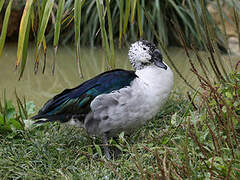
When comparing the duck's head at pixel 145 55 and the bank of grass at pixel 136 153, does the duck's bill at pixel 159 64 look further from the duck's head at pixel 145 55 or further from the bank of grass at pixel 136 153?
the bank of grass at pixel 136 153

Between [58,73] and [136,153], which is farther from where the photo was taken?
[58,73]

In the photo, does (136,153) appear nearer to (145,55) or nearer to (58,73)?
(145,55)

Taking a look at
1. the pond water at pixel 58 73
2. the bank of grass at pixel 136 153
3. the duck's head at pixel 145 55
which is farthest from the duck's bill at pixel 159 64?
the pond water at pixel 58 73

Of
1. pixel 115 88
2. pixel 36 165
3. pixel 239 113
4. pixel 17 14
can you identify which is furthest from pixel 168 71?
pixel 17 14

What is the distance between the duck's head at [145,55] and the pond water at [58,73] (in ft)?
3.55

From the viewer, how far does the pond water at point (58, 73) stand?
410 cm

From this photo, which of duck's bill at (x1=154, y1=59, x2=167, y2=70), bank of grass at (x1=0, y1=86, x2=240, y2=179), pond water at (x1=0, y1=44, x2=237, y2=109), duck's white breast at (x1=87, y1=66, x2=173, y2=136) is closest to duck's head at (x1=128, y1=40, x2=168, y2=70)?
duck's bill at (x1=154, y1=59, x2=167, y2=70)

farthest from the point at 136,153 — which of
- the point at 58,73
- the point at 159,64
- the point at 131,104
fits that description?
the point at 58,73

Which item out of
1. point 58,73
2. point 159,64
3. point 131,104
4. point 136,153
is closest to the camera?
point 136,153

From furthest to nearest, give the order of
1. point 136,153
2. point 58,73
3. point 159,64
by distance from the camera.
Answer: point 58,73 → point 159,64 → point 136,153

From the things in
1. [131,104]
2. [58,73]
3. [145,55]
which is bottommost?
[58,73]

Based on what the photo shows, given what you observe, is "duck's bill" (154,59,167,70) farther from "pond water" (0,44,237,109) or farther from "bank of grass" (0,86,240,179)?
"pond water" (0,44,237,109)

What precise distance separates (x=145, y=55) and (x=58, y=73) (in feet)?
7.74

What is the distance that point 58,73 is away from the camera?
15.9 feet
